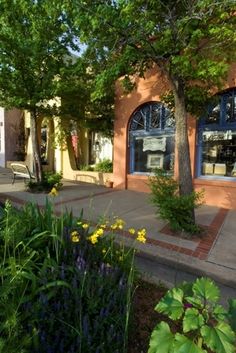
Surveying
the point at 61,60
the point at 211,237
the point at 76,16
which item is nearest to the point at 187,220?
the point at 211,237

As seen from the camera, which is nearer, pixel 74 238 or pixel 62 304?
pixel 62 304

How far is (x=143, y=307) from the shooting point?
2.63m

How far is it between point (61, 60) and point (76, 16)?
4.71 meters

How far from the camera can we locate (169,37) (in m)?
4.67

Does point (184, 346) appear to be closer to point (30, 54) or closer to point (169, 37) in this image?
point (169, 37)

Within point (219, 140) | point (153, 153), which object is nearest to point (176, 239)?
point (219, 140)

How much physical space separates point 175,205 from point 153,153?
16.7 feet

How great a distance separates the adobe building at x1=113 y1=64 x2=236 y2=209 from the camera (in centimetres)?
798

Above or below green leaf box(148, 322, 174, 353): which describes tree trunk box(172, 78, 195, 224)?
→ above

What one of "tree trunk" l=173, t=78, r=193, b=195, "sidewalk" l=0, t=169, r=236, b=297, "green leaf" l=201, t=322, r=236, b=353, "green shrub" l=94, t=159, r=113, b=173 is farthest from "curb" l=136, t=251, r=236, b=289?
"green shrub" l=94, t=159, r=113, b=173

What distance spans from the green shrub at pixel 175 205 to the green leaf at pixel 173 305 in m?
3.47

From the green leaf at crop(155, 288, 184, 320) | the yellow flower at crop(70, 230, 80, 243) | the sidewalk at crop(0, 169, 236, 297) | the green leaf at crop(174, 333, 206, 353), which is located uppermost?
the yellow flower at crop(70, 230, 80, 243)

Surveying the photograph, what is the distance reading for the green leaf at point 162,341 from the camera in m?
1.41

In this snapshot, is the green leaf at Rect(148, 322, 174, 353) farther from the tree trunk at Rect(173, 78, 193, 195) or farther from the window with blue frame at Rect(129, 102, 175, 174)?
the window with blue frame at Rect(129, 102, 175, 174)
